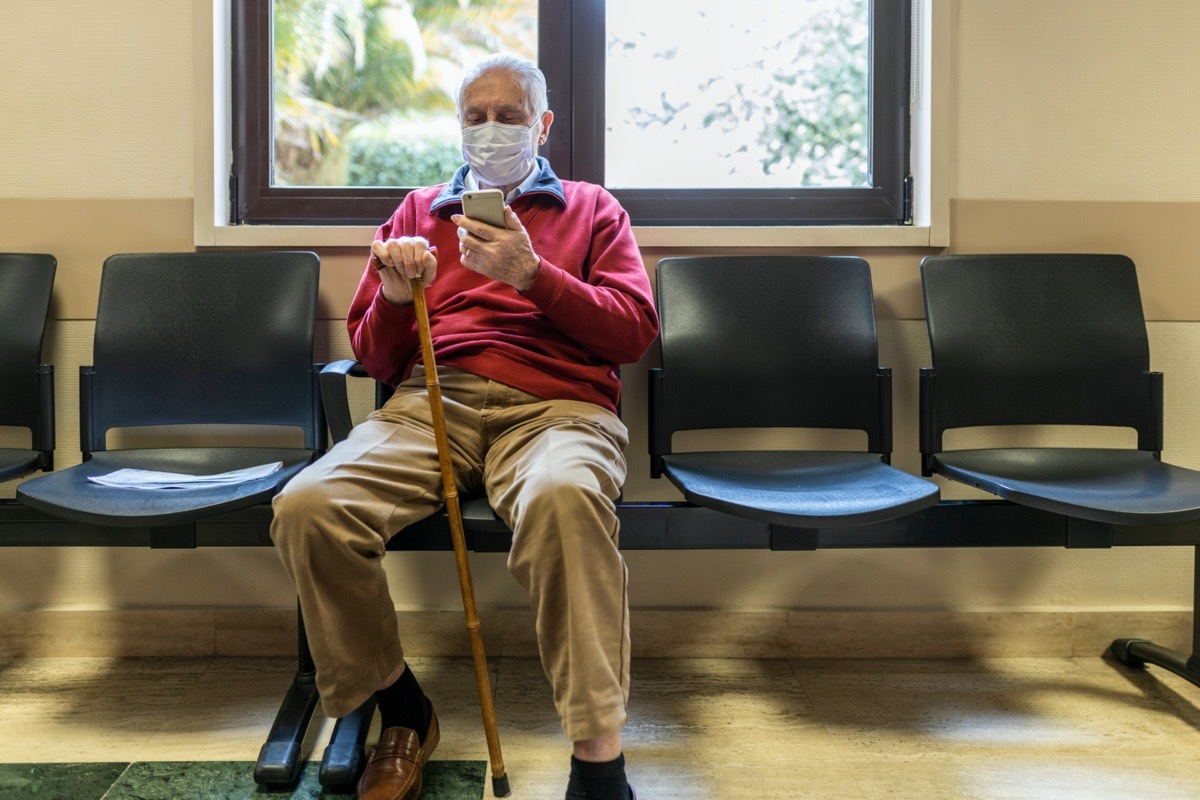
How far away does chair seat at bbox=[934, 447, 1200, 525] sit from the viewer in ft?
5.19

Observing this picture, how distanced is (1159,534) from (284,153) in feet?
7.40

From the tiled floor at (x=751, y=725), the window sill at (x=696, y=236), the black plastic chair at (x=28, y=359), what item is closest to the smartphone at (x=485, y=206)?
the window sill at (x=696, y=236)

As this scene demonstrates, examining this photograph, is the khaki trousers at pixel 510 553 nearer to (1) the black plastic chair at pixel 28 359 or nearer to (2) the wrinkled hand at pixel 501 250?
(2) the wrinkled hand at pixel 501 250

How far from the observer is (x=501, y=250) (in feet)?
5.27

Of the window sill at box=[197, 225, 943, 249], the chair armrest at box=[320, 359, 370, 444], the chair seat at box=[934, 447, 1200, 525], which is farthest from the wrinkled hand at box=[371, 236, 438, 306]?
the chair seat at box=[934, 447, 1200, 525]

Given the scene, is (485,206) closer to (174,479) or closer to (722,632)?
(174,479)

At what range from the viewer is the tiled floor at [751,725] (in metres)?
1.60

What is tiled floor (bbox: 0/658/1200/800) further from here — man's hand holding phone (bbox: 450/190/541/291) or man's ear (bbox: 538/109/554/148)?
man's ear (bbox: 538/109/554/148)

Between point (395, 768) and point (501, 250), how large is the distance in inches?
37.0

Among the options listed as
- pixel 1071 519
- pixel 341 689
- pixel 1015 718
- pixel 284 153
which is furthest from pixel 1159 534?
pixel 284 153

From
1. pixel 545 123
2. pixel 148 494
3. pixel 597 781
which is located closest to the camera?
pixel 597 781

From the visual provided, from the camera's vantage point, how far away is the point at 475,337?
5.96 ft

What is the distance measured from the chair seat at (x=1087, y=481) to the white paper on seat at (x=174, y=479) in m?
1.49

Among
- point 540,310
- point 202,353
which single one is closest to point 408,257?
point 540,310
